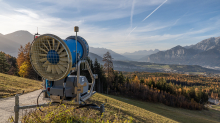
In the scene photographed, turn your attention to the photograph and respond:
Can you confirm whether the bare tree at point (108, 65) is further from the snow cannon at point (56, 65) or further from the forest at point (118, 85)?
the snow cannon at point (56, 65)

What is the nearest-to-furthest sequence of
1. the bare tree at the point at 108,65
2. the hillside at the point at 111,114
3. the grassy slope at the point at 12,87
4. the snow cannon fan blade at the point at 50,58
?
the hillside at the point at 111,114, the snow cannon fan blade at the point at 50,58, the grassy slope at the point at 12,87, the bare tree at the point at 108,65

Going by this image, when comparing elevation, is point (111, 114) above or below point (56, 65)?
below

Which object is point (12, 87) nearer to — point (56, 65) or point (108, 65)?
point (56, 65)

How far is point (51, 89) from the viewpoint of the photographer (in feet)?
17.4

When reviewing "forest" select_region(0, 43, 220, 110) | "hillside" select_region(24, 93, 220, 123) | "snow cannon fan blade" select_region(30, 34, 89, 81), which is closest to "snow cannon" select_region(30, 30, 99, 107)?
"snow cannon fan blade" select_region(30, 34, 89, 81)

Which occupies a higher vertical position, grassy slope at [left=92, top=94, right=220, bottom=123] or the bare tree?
the bare tree

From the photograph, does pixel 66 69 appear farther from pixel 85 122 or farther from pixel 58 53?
pixel 85 122

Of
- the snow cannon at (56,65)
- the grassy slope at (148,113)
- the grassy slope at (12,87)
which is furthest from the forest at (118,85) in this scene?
the snow cannon at (56,65)

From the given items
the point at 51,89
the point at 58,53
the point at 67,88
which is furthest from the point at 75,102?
the point at 58,53

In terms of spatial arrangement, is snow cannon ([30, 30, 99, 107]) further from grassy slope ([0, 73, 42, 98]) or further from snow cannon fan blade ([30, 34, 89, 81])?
grassy slope ([0, 73, 42, 98])

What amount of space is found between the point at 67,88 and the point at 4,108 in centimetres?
551

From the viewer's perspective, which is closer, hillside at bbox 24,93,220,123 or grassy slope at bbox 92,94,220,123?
hillside at bbox 24,93,220,123

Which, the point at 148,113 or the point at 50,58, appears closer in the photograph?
the point at 50,58

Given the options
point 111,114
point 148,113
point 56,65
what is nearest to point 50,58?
point 56,65
